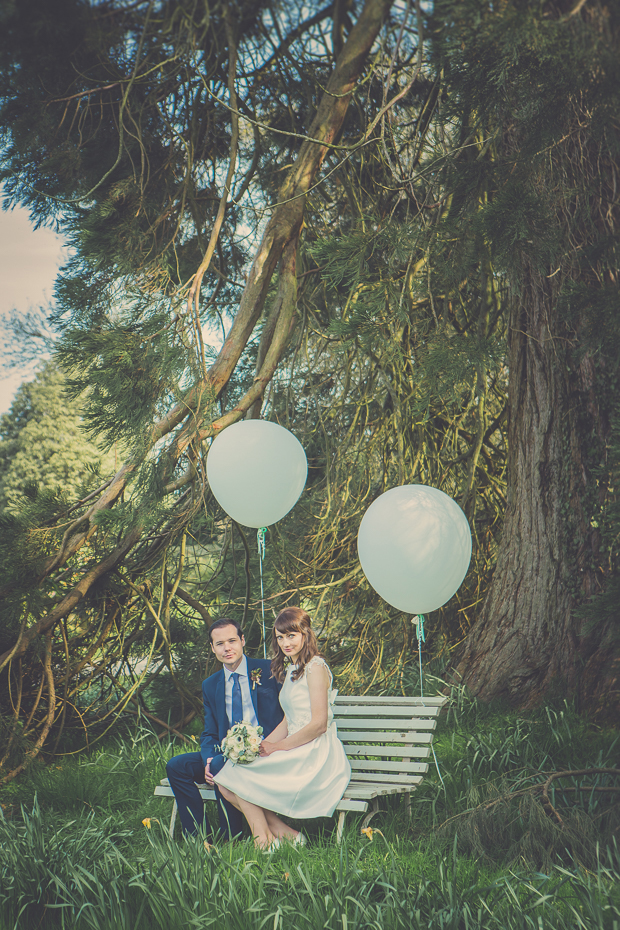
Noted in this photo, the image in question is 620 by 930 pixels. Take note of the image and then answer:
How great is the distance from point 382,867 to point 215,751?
1.06 metres

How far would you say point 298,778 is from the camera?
9.86 feet

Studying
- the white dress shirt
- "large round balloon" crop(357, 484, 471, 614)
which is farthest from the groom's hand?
"large round balloon" crop(357, 484, 471, 614)

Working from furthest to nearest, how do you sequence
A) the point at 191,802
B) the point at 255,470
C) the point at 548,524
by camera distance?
the point at 548,524 < the point at 255,470 < the point at 191,802

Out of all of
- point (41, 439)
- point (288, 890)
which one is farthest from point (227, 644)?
point (41, 439)

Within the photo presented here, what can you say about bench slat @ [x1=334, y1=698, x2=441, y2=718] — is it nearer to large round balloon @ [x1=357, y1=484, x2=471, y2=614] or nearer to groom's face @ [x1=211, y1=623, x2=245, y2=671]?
large round balloon @ [x1=357, y1=484, x2=471, y2=614]

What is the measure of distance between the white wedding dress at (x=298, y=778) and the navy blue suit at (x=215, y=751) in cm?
16

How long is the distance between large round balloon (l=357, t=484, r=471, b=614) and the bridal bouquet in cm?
83

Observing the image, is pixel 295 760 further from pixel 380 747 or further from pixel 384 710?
pixel 384 710

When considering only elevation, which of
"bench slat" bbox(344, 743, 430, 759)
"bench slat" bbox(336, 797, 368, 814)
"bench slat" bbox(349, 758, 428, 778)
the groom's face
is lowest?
"bench slat" bbox(336, 797, 368, 814)

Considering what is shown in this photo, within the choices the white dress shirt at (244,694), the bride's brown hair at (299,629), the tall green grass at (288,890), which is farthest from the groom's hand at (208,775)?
the bride's brown hair at (299,629)

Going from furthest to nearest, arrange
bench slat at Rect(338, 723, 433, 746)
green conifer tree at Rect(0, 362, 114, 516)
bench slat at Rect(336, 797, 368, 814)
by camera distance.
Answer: green conifer tree at Rect(0, 362, 114, 516) < bench slat at Rect(338, 723, 433, 746) < bench slat at Rect(336, 797, 368, 814)

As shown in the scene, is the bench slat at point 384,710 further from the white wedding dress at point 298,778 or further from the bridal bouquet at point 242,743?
the bridal bouquet at point 242,743

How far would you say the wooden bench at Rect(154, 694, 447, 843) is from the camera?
3006 mm

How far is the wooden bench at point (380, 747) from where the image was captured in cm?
301
